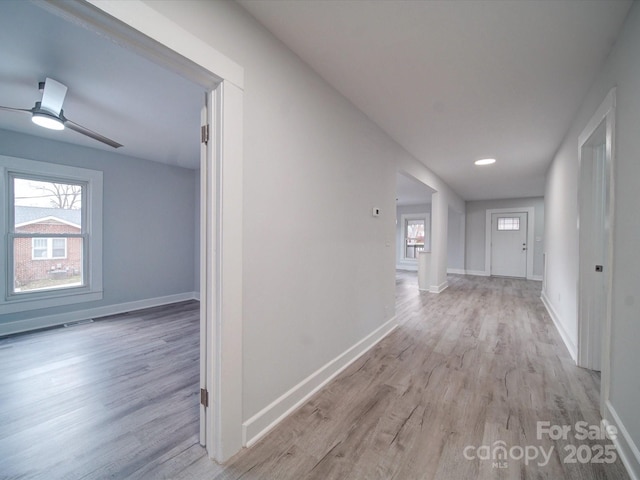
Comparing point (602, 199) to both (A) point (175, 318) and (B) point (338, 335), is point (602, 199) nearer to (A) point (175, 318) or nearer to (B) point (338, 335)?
(B) point (338, 335)

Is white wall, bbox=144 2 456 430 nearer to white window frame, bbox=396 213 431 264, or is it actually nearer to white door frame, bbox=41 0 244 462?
white door frame, bbox=41 0 244 462

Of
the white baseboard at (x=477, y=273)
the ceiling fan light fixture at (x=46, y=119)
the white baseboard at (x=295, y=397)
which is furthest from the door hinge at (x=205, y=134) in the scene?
the white baseboard at (x=477, y=273)

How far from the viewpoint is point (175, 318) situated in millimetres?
4027

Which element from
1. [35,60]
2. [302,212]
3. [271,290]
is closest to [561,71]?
[302,212]

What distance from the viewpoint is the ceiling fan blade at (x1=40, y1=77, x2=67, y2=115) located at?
2152 millimetres

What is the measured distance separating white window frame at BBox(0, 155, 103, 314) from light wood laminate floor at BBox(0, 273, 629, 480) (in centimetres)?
59

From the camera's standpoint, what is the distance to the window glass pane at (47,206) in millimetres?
3458

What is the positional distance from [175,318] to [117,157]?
106 inches

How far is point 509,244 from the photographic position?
8.18 m

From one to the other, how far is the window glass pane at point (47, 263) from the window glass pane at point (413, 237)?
9404 millimetres

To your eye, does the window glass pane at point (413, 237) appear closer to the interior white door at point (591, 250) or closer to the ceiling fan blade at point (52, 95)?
the interior white door at point (591, 250)

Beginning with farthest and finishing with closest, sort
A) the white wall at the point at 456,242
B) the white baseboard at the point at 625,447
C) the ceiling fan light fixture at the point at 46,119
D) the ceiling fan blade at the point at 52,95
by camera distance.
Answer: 1. the white wall at the point at 456,242
2. the ceiling fan light fixture at the point at 46,119
3. the ceiling fan blade at the point at 52,95
4. the white baseboard at the point at 625,447

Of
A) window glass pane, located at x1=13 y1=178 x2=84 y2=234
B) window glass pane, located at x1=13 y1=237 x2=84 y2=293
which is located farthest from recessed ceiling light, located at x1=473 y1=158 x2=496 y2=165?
window glass pane, located at x1=13 y1=237 x2=84 y2=293

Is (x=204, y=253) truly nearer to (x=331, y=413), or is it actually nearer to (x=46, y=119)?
(x=331, y=413)
